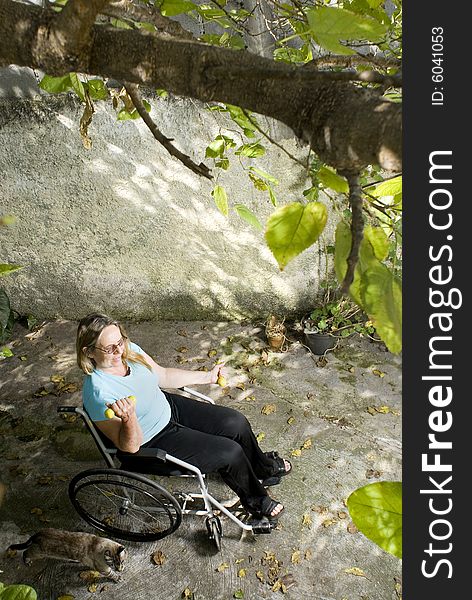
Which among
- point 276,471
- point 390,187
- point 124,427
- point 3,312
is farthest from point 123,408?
point 3,312

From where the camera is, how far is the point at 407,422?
2.74ft

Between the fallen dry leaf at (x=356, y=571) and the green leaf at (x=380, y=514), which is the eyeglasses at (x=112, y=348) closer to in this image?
the fallen dry leaf at (x=356, y=571)

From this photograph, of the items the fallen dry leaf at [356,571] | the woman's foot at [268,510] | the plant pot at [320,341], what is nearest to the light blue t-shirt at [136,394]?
the woman's foot at [268,510]

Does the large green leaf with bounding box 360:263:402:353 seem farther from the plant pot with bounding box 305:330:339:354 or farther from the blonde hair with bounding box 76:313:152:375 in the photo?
the plant pot with bounding box 305:330:339:354

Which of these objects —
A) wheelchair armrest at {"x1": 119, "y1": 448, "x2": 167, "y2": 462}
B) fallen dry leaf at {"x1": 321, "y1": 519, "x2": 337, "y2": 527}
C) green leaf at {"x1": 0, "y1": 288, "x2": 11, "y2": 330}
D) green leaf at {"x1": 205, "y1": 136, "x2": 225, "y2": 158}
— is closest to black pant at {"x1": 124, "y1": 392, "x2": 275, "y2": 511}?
wheelchair armrest at {"x1": 119, "y1": 448, "x2": 167, "y2": 462}

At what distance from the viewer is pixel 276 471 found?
3.48 m

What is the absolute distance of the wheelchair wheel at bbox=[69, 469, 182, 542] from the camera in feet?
10.00

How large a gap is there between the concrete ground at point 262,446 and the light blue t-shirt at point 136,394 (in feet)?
2.66

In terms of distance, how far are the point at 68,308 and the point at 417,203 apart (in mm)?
4716

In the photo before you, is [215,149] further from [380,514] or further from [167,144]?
[380,514]

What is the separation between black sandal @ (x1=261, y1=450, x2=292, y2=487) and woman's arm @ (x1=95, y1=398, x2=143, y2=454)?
110 cm

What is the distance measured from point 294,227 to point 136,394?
228 cm

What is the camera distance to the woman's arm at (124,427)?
2.57 meters

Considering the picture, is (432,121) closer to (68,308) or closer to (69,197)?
(69,197)
